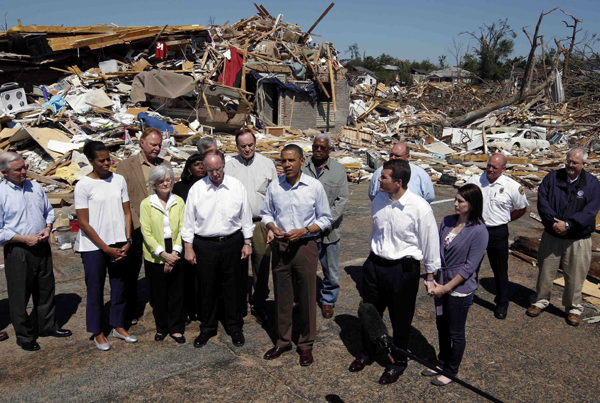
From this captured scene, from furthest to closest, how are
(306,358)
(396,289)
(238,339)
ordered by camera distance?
(238,339) < (306,358) < (396,289)

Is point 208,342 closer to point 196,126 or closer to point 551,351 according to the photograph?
point 551,351

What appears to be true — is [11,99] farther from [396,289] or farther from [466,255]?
[466,255]

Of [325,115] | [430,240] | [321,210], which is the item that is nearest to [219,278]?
[321,210]

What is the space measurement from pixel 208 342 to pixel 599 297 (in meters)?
4.69

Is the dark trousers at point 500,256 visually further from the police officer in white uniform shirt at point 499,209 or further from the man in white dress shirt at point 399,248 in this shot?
the man in white dress shirt at point 399,248

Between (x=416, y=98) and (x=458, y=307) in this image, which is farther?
(x=416, y=98)

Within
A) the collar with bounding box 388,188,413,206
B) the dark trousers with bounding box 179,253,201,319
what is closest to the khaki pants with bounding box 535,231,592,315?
the collar with bounding box 388,188,413,206

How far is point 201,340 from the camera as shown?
4434 mm

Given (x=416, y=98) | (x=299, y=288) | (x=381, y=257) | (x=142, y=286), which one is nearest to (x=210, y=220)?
(x=299, y=288)

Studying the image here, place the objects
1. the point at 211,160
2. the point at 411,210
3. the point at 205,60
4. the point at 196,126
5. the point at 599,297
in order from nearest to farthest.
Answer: the point at 411,210, the point at 211,160, the point at 599,297, the point at 196,126, the point at 205,60

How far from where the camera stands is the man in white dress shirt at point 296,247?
4.16 metres

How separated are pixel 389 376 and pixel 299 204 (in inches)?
63.7

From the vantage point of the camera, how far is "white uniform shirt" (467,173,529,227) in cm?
522

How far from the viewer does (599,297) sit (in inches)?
227
